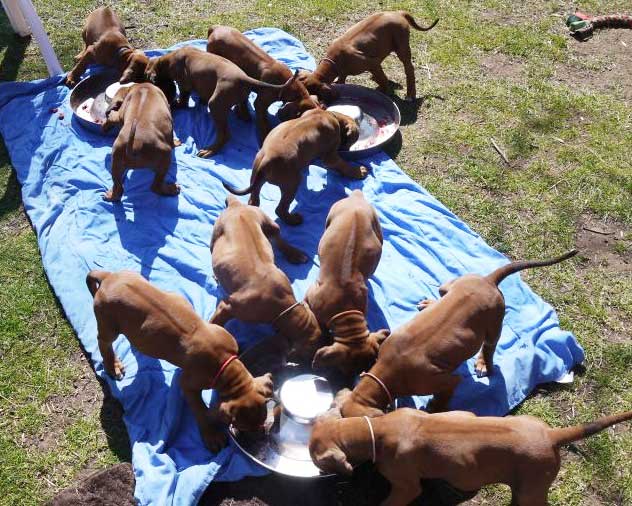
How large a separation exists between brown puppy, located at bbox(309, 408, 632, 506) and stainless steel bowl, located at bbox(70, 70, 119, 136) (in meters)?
5.81

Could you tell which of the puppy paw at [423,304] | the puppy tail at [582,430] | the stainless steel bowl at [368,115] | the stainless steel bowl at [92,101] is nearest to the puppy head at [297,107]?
the stainless steel bowl at [368,115]

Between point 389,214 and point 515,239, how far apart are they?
4.96ft

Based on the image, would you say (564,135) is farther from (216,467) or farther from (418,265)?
(216,467)

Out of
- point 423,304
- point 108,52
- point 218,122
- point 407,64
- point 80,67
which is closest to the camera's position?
point 423,304

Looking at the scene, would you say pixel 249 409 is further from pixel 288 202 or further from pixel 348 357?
pixel 288 202

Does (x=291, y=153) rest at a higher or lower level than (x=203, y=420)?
higher

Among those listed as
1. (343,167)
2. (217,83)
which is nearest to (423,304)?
(343,167)

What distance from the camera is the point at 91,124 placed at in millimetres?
8391

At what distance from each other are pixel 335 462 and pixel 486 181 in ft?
15.7

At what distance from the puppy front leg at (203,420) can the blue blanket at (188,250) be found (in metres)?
0.10

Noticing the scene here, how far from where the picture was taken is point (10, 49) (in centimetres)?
1048

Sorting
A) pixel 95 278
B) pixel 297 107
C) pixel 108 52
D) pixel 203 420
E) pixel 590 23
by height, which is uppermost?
pixel 108 52

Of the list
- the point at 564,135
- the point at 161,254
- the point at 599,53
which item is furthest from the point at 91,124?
the point at 599,53

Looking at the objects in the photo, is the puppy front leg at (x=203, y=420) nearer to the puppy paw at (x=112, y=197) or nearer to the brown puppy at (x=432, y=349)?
the brown puppy at (x=432, y=349)
